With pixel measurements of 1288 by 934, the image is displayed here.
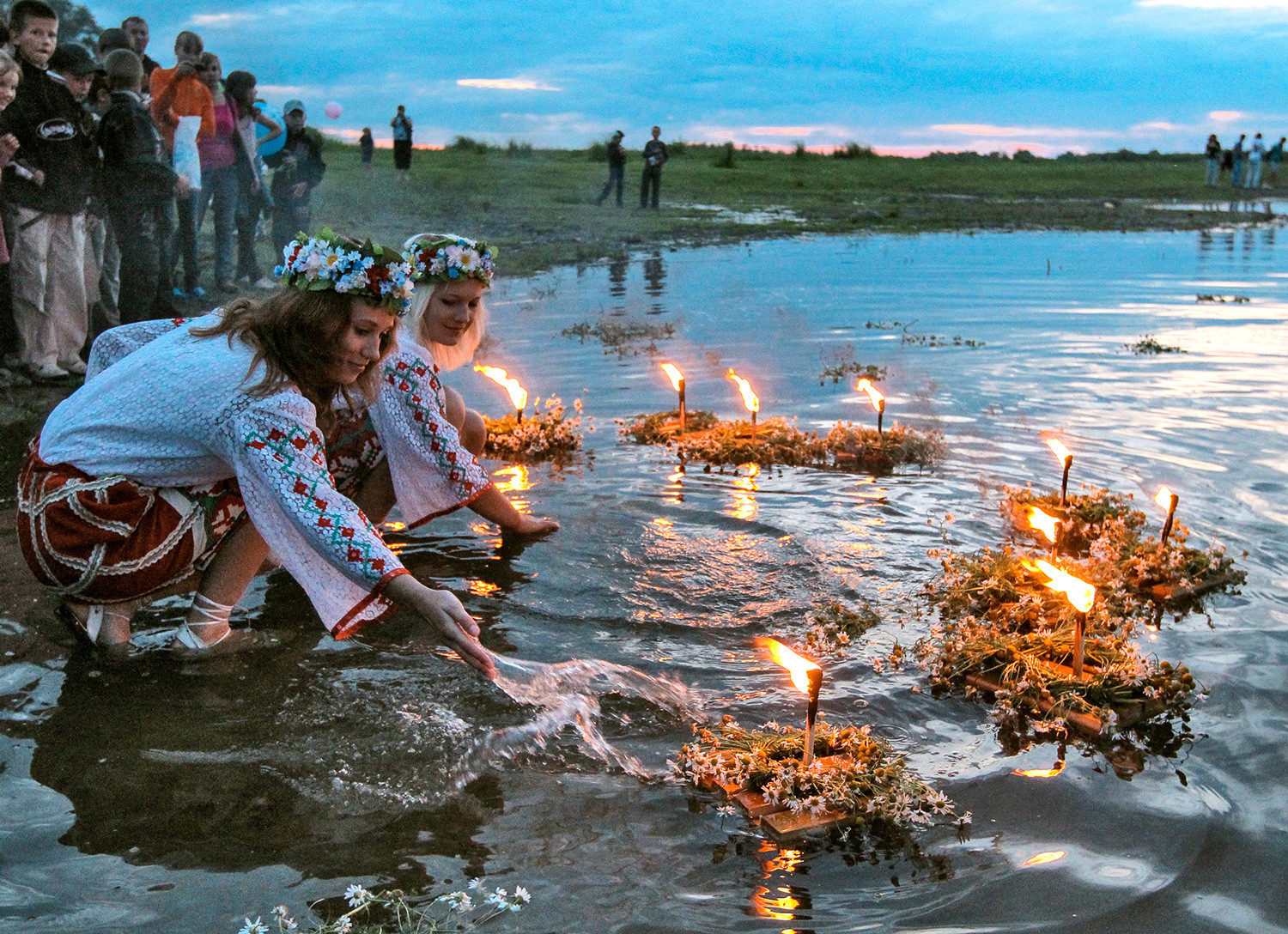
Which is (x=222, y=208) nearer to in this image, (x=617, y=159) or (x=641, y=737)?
(x=641, y=737)

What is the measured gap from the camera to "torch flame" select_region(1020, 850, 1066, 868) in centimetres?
362

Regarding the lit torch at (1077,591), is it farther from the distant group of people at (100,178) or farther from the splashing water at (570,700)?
the distant group of people at (100,178)

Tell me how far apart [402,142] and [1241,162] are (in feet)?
106

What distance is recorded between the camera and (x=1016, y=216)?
31531 mm

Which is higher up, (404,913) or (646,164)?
(646,164)

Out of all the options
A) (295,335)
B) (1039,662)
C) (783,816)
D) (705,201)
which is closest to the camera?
(783,816)

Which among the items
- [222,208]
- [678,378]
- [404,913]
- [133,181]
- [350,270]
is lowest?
[404,913]

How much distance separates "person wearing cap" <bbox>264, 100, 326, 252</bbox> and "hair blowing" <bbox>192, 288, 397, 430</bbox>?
10321 mm

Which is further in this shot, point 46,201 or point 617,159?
point 617,159

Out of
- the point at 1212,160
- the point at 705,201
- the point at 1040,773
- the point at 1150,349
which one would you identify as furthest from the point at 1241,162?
the point at 1040,773

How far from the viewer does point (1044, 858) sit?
3.64 m

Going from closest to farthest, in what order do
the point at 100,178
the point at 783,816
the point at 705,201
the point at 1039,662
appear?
the point at 783,816 < the point at 1039,662 < the point at 100,178 < the point at 705,201

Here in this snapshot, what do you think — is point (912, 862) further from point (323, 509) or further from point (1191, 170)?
point (1191, 170)

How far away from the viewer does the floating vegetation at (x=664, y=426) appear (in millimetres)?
8508
